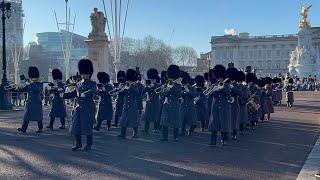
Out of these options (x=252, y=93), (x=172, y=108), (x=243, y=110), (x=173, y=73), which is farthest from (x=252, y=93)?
(x=172, y=108)

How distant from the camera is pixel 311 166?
309 inches

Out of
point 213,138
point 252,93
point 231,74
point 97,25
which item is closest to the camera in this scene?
point 213,138

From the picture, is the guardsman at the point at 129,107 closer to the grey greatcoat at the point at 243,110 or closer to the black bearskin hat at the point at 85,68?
the black bearskin hat at the point at 85,68

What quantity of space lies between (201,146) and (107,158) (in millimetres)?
2614

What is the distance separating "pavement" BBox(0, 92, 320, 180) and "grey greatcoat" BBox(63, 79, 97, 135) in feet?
1.56

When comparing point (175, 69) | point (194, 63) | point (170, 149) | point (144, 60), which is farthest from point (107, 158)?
point (194, 63)

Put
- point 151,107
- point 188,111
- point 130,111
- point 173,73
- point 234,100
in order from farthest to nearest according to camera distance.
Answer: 1. point 151,107
2. point 188,111
3. point 173,73
4. point 234,100
5. point 130,111

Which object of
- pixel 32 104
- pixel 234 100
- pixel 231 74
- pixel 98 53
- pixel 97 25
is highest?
pixel 97 25

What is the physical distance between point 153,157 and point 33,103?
190 inches

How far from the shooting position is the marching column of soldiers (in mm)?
9703

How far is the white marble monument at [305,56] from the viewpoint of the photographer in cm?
5831

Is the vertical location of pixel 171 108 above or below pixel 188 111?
above

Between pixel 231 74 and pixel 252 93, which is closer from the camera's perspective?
pixel 231 74

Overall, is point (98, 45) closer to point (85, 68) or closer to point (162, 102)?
point (162, 102)
